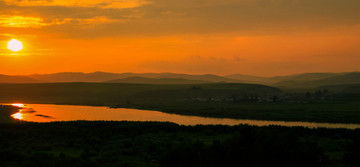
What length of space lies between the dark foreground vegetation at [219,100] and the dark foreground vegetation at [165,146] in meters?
32.3

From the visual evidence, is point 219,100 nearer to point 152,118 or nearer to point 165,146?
point 152,118

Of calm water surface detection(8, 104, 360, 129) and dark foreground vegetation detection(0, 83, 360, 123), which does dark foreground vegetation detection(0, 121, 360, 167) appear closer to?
calm water surface detection(8, 104, 360, 129)

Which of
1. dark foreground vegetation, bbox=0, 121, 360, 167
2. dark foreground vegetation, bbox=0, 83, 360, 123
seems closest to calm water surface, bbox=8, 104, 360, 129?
dark foreground vegetation, bbox=0, 83, 360, 123

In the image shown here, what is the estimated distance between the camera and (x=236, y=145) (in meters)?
28.5

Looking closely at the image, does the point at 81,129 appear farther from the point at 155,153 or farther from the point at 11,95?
the point at 11,95

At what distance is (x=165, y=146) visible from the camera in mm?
41156

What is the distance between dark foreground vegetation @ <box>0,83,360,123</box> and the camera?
85.8 metres

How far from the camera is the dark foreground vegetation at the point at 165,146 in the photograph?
27.3 m

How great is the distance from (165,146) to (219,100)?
94619 mm

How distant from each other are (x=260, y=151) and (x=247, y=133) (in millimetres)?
2936

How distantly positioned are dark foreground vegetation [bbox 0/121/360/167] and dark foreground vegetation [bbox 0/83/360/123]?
32.3 m

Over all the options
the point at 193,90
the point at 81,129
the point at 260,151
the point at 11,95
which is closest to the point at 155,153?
the point at 260,151

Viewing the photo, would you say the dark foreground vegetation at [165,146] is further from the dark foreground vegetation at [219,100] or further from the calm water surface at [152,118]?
the dark foreground vegetation at [219,100]

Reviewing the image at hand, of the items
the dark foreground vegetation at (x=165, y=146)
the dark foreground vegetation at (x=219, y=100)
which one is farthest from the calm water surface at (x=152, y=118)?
the dark foreground vegetation at (x=165, y=146)
